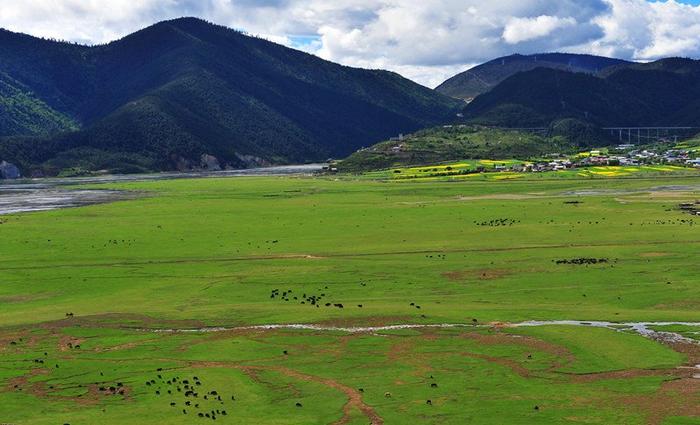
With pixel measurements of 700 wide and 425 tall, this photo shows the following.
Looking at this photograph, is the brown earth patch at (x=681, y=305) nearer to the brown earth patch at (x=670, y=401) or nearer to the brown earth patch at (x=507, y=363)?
the brown earth patch at (x=670, y=401)

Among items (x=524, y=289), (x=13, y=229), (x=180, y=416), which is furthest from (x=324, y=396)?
(x=13, y=229)

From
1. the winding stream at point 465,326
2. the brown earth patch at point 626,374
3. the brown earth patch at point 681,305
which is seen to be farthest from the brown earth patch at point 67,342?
the brown earth patch at point 681,305

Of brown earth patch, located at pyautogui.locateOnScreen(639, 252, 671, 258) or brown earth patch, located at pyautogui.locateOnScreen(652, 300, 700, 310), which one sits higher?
brown earth patch, located at pyautogui.locateOnScreen(639, 252, 671, 258)

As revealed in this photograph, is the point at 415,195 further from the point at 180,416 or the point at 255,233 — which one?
the point at 180,416

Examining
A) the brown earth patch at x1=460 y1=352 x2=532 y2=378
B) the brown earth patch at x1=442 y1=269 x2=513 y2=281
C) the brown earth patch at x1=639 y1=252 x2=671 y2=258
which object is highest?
the brown earth patch at x1=442 y1=269 x2=513 y2=281

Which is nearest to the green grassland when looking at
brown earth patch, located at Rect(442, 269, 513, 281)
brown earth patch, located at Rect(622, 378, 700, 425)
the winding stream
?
brown earth patch, located at Rect(622, 378, 700, 425)

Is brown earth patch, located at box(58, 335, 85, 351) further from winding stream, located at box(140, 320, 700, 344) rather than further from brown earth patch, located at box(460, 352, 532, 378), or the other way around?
brown earth patch, located at box(460, 352, 532, 378)

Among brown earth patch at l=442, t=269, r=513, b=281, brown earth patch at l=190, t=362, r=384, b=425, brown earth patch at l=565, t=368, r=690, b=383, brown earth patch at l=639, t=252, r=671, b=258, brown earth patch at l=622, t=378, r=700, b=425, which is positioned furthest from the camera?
brown earth patch at l=639, t=252, r=671, b=258

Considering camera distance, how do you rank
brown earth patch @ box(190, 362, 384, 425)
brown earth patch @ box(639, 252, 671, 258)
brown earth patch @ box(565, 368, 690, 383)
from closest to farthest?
brown earth patch @ box(190, 362, 384, 425)
brown earth patch @ box(565, 368, 690, 383)
brown earth patch @ box(639, 252, 671, 258)
